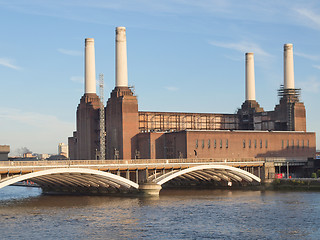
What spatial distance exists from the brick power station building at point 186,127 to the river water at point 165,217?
103 ft

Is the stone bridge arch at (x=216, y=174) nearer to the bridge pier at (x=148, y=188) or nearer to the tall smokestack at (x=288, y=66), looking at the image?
the bridge pier at (x=148, y=188)

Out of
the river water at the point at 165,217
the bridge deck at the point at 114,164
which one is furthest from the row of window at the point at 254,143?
the river water at the point at 165,217

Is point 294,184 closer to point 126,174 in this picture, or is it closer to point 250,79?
point 126,174

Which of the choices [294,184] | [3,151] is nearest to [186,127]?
[3,151]

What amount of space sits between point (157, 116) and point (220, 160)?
38130 millimetres

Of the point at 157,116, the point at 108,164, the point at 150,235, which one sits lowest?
Answer: the point at 150,235

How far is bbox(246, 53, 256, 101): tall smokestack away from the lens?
15875 centimetres

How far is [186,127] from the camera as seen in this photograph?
152750 mm

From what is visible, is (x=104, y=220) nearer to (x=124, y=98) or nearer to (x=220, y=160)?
(x=220, y=160)

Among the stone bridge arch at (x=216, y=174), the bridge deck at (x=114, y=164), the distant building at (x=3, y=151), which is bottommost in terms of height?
the stone bridge arch at (x=216, y=174)

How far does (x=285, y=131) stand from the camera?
Result: 144875 millimetres

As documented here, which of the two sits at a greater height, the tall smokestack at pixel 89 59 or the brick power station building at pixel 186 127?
the tall smokestack at pixel 89 59

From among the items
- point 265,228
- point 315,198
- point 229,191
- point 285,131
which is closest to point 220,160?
point 229,191

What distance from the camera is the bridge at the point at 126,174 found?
275ft
